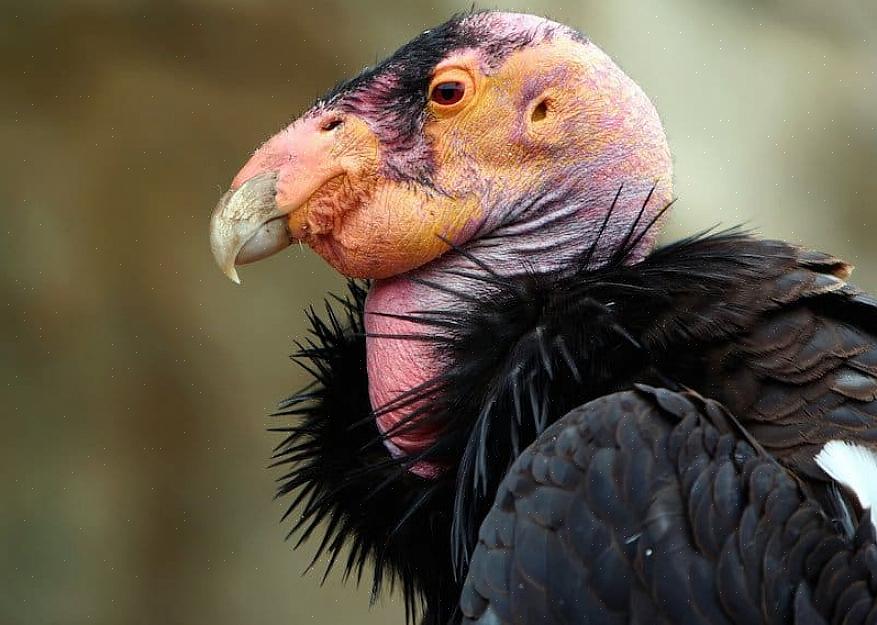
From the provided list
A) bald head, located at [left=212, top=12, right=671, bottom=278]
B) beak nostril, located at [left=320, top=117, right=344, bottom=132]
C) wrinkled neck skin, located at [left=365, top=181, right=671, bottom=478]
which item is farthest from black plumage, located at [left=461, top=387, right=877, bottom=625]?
beak nostril, located at [left=320, top=117, right=344, bottom=132]

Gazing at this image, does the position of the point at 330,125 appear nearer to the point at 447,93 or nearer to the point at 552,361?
the point at 447,93

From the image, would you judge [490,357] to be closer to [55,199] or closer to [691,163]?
[55,199]

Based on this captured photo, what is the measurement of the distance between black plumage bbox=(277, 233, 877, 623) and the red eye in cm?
38

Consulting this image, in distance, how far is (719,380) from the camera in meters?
1.90

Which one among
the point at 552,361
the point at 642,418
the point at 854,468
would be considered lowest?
the point at 854,468

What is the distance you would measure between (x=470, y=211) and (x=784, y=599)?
3.38 feet

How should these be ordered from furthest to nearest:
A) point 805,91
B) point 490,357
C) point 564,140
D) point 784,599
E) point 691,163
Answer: point 805,91 < point 691,163 < point 564,140 < point 490,357 < point 784,599

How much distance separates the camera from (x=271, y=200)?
2.26m

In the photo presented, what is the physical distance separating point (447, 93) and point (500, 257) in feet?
1.20

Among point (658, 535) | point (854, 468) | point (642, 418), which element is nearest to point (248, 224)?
point (642, 418)

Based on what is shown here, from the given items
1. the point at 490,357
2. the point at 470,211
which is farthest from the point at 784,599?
the point at 470,211

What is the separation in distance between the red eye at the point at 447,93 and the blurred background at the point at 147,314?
10.1 feet

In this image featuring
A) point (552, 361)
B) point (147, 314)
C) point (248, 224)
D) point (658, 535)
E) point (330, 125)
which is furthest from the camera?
point (147, 314)

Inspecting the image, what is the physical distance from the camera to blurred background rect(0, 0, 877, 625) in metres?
5.00
